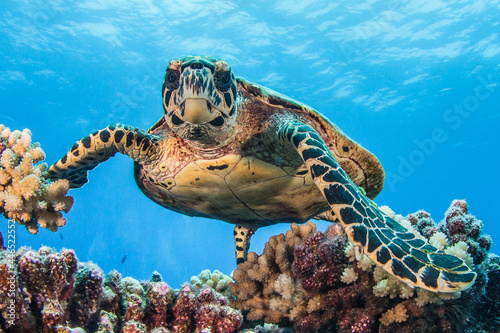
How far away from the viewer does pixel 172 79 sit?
100 inches

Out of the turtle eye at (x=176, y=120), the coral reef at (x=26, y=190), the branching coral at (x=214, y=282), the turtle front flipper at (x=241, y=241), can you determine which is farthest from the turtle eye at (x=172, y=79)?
the turtle front flipper at (x=241, y=241)

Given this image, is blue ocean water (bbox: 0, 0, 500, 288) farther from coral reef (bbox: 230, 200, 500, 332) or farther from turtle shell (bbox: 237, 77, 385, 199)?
coral reef (bbox: 230, 200, 500, 332)

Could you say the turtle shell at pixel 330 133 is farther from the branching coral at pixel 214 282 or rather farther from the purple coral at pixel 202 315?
the purple coral at pixel 202 315

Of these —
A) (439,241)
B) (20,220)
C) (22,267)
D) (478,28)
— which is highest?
(478,28)

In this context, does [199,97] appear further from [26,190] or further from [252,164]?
[26,190]

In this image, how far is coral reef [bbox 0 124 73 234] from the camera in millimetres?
2592

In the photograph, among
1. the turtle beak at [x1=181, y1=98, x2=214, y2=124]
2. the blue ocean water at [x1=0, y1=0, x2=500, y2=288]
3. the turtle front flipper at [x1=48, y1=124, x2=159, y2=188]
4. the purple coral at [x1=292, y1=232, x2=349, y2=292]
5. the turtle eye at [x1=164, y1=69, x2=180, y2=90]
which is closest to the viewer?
the purple coral at [x1=292, y1=232, x2=349, y2=292]

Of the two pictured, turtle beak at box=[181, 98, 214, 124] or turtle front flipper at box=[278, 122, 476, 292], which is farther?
turtle beak at box=[181, 98, 214, 124]

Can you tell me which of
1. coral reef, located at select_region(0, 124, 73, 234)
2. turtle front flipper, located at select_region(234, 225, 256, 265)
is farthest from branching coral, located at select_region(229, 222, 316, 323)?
turtle front flipper, located at select_region(234, 225, 256, 265)

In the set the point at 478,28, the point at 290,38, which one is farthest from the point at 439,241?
the point at 478,28

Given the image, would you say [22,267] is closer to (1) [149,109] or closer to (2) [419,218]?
(2) [419,218]

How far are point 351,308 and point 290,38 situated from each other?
1112 inches

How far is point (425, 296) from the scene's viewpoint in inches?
76.5

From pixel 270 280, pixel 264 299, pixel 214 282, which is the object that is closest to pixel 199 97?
pixel 270 280
